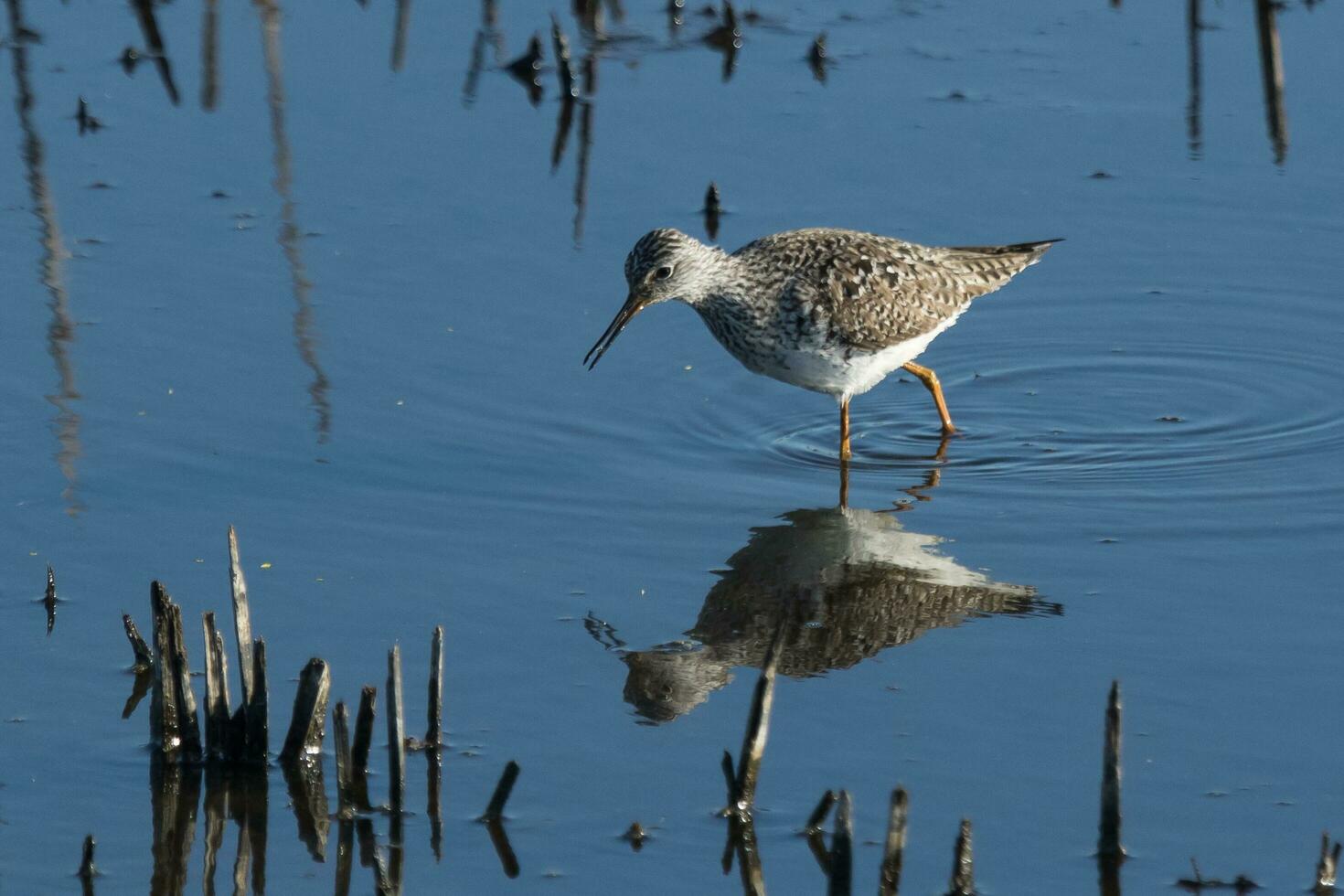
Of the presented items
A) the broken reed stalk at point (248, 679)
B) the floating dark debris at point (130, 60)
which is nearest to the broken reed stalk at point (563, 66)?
the floating dark debris at point (130, 60)

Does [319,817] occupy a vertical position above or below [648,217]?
below

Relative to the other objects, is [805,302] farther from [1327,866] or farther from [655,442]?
[1327,866]

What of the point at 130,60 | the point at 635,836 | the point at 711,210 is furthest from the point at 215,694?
the point at 130,60

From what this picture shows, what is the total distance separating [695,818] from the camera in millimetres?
6828

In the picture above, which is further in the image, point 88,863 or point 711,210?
point 711,210

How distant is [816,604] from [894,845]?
2.81 metres

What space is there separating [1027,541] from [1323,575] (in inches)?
50.5

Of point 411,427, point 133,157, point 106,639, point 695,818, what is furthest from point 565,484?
point 133,157

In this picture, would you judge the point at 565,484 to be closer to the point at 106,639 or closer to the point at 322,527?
the point at 322,527

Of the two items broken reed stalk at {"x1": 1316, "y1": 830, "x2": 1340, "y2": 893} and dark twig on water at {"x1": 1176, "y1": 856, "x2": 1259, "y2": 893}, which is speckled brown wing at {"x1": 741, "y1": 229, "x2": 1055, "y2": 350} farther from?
broken reed stalk at {"x1": 1316, "y1": 830, "x2": 1340, "y2": 893}

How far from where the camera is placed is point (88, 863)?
20.9 ft

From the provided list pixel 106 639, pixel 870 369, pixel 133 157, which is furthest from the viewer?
pixel 133 157

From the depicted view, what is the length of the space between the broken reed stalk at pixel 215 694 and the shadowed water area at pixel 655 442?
0.16m

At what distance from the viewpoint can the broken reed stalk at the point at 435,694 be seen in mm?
6636
